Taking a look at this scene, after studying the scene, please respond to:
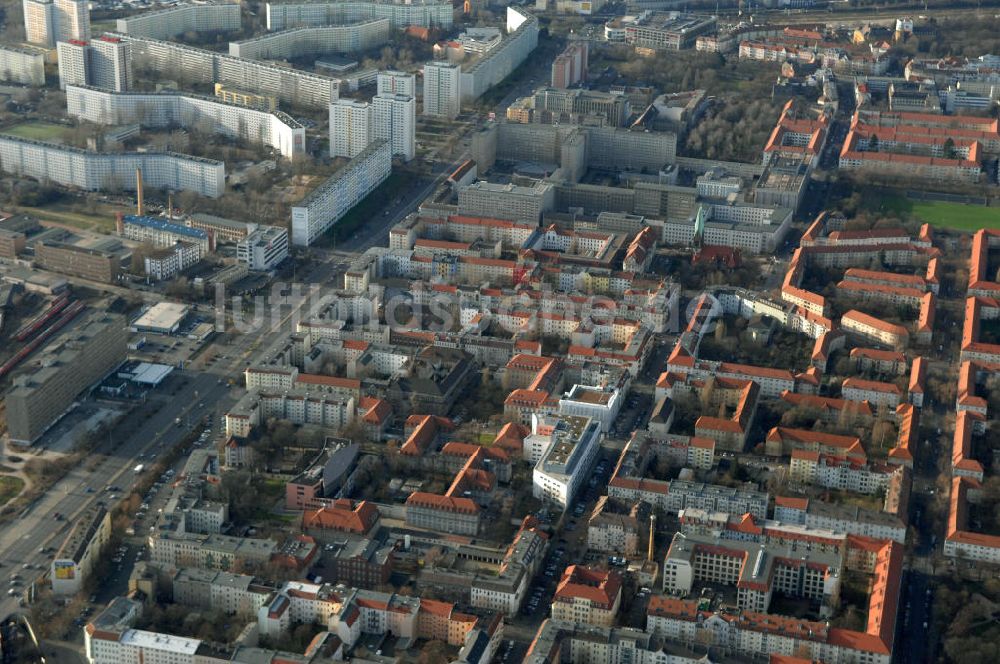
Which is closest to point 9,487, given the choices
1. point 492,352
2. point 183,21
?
point 492,352

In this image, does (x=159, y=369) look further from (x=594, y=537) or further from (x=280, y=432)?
(x=594, y=537)

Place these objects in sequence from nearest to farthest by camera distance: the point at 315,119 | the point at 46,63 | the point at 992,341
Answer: the point at 992,341 → the point at 315,119 → the point at 46,63

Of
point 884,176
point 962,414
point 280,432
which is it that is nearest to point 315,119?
point 884,176

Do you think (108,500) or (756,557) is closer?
(756,557)

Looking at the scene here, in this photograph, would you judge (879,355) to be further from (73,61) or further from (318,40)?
(318,40)

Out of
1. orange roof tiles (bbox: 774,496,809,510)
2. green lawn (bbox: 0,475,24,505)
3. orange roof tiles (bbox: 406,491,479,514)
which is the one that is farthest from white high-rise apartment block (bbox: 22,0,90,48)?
orange roof tiles (bbox: 774,496,809,510)

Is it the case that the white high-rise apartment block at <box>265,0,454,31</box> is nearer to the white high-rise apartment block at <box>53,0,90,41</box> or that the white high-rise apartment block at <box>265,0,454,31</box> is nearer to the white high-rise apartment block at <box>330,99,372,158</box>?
the white high-rise apartment block at <box>53,0,90,41</box>
